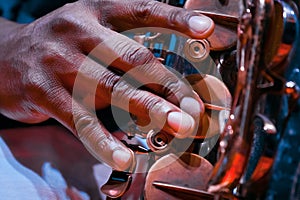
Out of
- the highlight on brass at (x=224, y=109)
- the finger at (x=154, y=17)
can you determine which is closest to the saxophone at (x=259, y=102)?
the highlight on brass at (x=224, y=109)

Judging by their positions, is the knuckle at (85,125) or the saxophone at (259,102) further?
the knuckle at (85,125)

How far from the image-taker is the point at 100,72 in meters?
0.51

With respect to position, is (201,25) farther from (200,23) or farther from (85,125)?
(85,125)

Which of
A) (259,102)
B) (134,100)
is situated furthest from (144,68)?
(259,102)

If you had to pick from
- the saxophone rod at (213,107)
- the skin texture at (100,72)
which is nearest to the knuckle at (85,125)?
the skin texture at (100,72)

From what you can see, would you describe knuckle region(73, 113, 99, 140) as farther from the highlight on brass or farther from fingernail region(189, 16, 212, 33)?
fingernail region(189, 16, 212, 33)

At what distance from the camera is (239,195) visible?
35 cm

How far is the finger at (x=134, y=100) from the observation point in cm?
44

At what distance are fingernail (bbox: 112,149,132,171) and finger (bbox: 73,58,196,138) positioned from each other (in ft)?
0.11

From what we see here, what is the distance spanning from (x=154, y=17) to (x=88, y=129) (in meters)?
0.12

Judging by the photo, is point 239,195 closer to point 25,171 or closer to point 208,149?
point 208,149

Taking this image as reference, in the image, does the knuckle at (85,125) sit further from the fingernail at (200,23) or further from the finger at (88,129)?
the fingernail at (200,23)

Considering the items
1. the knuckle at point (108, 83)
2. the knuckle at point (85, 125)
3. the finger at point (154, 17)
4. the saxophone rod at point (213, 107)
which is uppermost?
the finger at point (154, 17)

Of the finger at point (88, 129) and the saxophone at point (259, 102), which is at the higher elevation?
the saxophone at point (259, 102)
